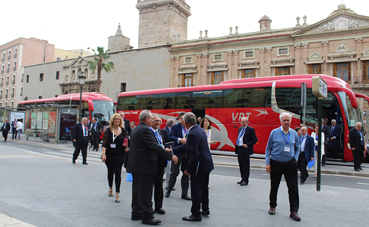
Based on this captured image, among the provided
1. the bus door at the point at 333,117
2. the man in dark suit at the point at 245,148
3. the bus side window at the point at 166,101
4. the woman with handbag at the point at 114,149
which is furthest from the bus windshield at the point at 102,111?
the woman with handbag at the point at 114,149

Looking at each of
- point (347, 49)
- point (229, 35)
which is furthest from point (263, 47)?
point (347, 49)

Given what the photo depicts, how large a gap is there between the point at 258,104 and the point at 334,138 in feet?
11.8

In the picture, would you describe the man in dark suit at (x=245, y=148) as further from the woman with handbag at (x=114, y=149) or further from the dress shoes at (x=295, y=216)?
the woman with handbag at (x=114, y=149)

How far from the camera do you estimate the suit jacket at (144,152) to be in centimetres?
491

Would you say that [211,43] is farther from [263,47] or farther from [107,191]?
[107,191]

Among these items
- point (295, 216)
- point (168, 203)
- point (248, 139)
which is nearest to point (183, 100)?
point (248, 139)

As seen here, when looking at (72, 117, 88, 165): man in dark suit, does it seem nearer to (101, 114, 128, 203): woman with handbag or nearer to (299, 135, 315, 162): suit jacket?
Answer: (101, 114, 128, 203): woman with handbag

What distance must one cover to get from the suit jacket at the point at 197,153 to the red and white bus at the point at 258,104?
31.3ft

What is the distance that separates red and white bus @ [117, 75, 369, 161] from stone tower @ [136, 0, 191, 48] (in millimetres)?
31233

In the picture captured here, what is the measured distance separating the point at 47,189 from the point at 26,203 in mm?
1254

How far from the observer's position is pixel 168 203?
6.15 m

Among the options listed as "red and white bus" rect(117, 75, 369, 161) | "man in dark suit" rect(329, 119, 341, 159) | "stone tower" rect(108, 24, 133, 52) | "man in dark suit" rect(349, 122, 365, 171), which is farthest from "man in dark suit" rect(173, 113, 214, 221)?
"stone tower" rect(108, 24, 133, 52)

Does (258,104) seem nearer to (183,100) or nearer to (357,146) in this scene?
(183,100)

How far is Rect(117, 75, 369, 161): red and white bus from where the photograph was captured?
13328mm
